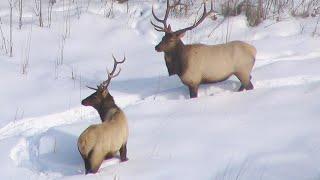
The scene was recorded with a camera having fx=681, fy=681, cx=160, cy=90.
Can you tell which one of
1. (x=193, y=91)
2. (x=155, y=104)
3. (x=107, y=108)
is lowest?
(x=155, y=104)

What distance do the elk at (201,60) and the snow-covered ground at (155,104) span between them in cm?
18

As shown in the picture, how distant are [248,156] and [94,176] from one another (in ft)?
3.42

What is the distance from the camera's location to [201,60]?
545 cm

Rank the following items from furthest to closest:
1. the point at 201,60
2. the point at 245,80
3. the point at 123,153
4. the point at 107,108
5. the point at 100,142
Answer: the point at 245,80
the point at 201,60
the point at 107,108
the point at 123,153
the point at 100,142

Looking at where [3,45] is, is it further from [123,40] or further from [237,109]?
[237,109]

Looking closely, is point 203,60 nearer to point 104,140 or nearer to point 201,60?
point 201,60

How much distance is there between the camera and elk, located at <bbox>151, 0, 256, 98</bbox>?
546cm

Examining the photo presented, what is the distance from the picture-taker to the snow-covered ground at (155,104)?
4.48m

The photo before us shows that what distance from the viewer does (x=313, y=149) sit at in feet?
14.9

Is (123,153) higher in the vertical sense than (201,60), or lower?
lower

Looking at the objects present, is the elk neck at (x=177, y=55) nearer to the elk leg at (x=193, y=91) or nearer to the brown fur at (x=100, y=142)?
the elk leg at (x=193, y=91)

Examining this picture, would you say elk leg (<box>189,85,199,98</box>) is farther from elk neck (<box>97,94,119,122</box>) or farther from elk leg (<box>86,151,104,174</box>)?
elk leg (<box>86,151,104,174</box>)

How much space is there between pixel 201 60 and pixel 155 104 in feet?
1.68


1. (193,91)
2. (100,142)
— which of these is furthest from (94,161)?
(193,91)
